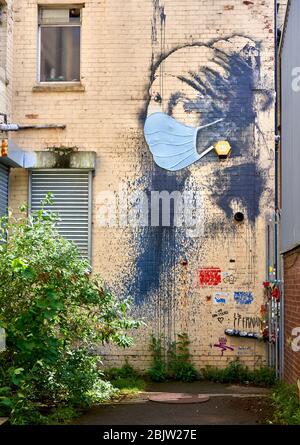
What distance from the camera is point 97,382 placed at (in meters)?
10.6

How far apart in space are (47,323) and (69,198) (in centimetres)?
467

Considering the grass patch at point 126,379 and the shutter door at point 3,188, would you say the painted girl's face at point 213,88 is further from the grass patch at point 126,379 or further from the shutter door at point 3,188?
the grass patch at point 126,379

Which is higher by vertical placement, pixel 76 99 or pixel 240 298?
pixel 76 99

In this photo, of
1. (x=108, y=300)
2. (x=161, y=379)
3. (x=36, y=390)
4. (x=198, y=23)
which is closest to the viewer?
(x=36, y=390)

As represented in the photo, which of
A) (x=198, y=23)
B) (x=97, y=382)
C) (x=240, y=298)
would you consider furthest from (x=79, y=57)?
(x=97, y=382)

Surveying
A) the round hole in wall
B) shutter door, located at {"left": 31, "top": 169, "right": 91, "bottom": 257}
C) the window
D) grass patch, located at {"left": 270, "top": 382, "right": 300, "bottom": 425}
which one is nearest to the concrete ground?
grass patch, located at {"left": 270, "top": 382, "right": 300, "bottom": 425}

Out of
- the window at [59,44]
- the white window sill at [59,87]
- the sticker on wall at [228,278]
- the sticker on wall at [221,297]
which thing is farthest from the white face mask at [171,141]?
the sticker on wall at [221,297]

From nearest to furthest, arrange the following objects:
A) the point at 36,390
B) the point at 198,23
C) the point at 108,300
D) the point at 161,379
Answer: the point at 36,390, the point at 108,300, the point at 161,379, the point at 198,23

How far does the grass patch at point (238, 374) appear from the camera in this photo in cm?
1298

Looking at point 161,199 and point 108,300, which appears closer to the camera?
point 108,300

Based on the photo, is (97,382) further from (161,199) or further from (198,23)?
(198,23)

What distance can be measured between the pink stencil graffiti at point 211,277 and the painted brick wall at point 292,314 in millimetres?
1626

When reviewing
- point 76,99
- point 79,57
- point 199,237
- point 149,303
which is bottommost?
point 149,303

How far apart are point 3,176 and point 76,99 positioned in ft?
6.66
